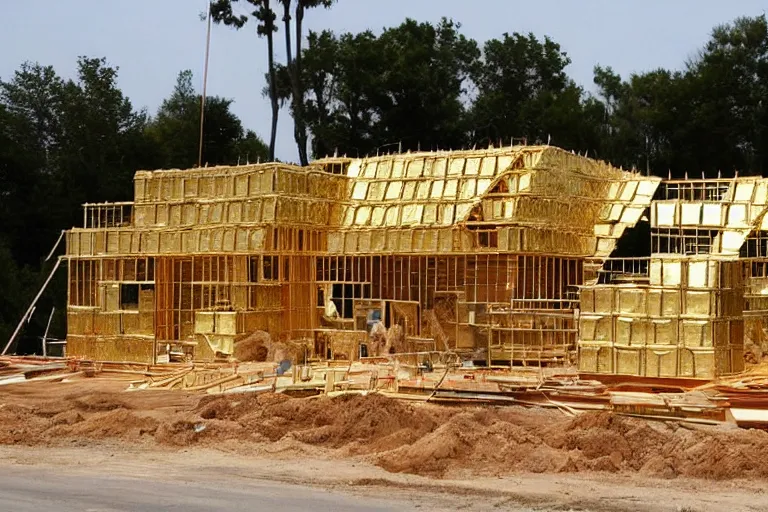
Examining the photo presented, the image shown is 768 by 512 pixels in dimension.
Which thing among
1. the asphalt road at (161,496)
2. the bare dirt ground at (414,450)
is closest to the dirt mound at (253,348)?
the bare dirt ground at (414,450)

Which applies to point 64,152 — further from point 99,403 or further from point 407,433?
point 407,433

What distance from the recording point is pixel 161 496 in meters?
20.6

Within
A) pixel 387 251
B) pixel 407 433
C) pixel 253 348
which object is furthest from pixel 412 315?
pixel 407 433

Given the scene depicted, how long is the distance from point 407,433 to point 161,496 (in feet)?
21.1

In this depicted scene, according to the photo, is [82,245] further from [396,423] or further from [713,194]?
[713,194]

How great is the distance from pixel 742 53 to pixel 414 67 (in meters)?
16.9

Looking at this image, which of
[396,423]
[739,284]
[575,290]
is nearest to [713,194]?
[575,290]

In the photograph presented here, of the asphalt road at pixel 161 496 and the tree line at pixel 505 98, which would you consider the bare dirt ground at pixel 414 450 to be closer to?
the asphalt road at pixel 161 496

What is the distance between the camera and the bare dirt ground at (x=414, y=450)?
68.4ft

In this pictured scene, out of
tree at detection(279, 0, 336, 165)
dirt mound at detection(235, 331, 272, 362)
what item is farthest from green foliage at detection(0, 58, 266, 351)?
dirt mound at detection(235, 331, 272, 362)

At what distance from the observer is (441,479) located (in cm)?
2228

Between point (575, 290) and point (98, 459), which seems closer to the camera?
point (98, 459)

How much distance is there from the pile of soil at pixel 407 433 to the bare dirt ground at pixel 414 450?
33 millimetres

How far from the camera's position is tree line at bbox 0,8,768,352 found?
57.9 meters
